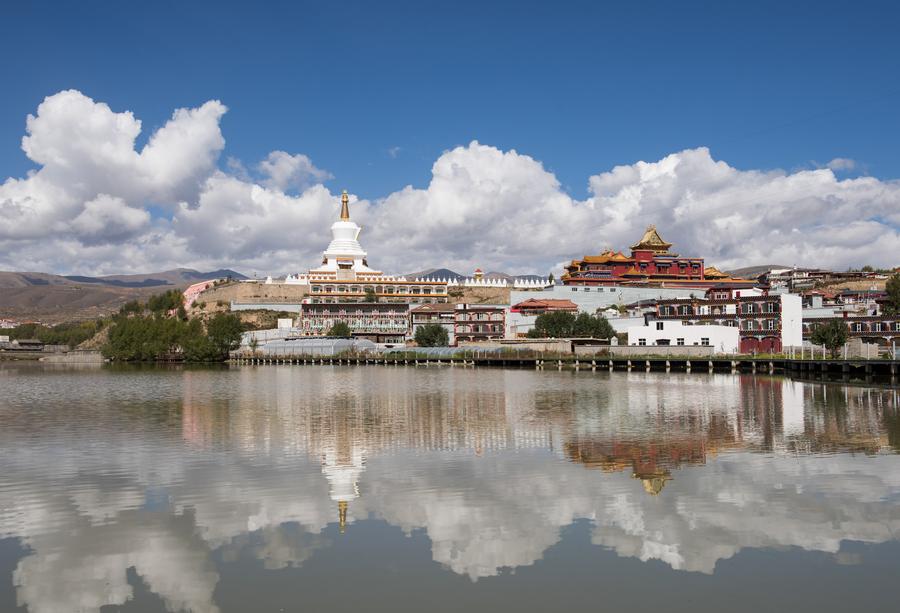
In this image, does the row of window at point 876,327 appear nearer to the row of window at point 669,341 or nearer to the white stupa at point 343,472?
the row of window at point 669,341

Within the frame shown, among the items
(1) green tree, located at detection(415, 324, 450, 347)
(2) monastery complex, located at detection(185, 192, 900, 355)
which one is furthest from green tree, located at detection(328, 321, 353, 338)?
(1) green tree, located at detection(415, 324, 450, 347)

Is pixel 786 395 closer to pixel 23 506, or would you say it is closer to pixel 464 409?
pixel 464 409

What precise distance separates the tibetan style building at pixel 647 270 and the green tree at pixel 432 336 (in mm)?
20264

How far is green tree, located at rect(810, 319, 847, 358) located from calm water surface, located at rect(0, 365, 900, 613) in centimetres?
4354

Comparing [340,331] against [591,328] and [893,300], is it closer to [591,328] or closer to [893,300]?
[591,328]

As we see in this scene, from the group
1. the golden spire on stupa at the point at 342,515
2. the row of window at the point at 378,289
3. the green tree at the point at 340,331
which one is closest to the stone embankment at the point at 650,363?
the green tree at the point at 340,331

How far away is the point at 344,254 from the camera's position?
142 meters

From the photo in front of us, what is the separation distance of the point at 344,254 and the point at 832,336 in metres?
85.5

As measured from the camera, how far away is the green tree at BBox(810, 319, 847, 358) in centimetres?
7200

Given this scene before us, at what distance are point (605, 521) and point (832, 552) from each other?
3.67 metres

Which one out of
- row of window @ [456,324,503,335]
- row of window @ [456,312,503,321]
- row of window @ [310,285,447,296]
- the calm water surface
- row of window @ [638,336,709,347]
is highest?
row of window @ [310,285,447,296]

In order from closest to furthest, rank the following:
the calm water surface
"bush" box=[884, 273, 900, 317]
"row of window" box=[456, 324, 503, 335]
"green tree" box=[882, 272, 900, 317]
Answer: the calm water surface
"green tree" box=[882, 272, 900, 317]
"bush" box=[884, 273, 900, 317]
"row of window" box=[456, 324, 503, 335]

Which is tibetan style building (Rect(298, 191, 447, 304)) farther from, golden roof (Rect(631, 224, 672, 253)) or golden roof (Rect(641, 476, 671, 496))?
golden roof (Rect(641, 476, 671, 496))

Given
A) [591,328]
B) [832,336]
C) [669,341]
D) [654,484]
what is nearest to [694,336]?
[669,341]
